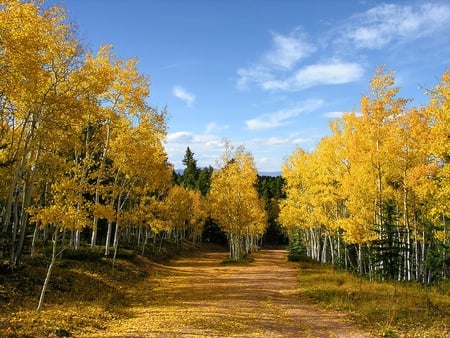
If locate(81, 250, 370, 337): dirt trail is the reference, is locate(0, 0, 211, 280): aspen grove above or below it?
above

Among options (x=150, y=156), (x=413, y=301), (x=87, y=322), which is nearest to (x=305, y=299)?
(x=413, y=301)

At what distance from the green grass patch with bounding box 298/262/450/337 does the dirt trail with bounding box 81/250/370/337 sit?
78cm

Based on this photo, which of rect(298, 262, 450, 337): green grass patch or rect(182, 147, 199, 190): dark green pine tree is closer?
rect(298, 262, 450, 337): green grass patch

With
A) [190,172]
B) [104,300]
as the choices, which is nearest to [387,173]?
[104,300]

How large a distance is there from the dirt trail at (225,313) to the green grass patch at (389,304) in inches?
30.7

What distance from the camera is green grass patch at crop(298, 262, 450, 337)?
11.5 m

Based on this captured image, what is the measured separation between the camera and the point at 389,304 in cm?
1455

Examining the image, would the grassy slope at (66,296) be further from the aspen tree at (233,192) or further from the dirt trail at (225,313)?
the aspen tree at (233,192)

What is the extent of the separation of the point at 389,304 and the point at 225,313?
6.44m

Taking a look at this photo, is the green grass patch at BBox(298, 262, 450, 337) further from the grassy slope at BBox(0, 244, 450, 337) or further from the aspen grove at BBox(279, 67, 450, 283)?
the aspen grove at BBox(279, 67, 450, 283)

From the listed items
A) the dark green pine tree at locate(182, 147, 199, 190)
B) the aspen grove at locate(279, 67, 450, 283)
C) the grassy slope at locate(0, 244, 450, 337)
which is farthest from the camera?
the dark green pine tree at locate(182, 147, 199, 190)

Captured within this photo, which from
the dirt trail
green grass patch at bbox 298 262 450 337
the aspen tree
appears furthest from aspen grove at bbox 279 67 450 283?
the aspen tree

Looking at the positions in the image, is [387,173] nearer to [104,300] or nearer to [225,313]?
[225,313]

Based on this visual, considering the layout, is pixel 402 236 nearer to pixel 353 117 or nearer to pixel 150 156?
pixel 353 117
